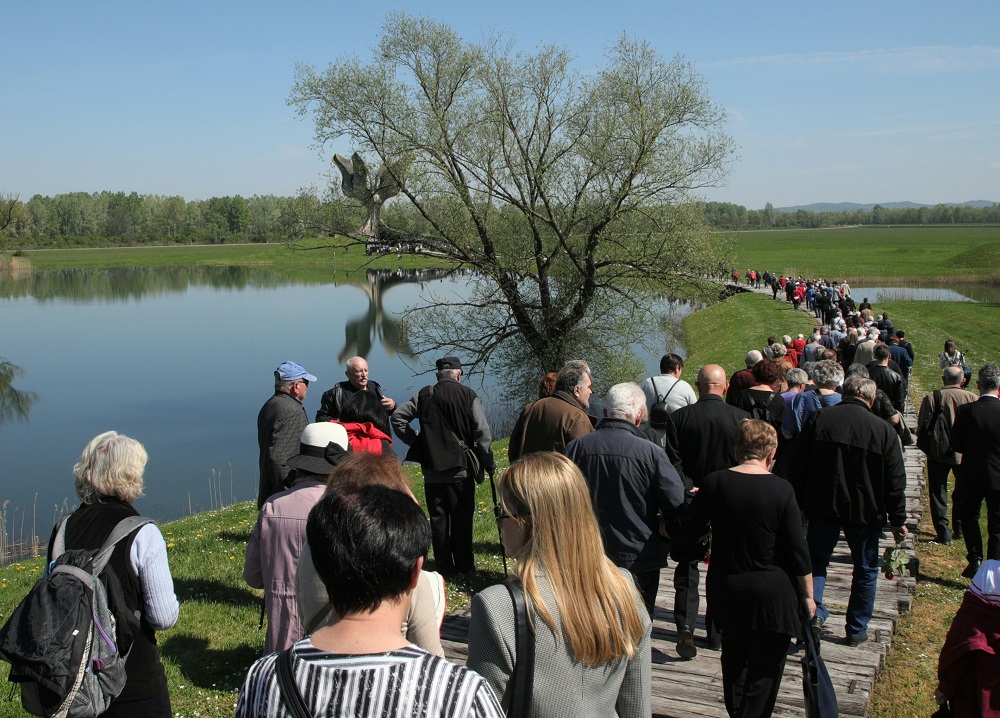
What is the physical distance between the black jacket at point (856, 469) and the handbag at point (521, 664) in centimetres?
400

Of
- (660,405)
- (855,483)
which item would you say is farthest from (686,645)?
(660,405)

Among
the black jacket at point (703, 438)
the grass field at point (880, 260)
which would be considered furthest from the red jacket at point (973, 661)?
the grass field at point (880, 260)

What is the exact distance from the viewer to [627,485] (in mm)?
4855

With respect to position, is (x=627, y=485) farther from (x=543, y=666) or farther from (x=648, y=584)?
(x=543, y=666)

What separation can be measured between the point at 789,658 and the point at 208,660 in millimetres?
4257

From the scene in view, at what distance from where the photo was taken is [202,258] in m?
107

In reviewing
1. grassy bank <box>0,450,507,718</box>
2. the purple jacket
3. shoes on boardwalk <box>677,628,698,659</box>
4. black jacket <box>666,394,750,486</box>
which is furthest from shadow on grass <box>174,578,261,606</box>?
black jacket <box>666,394,750,486</box>

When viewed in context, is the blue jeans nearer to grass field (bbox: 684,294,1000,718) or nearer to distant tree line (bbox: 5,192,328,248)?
grass field (bbox: 684,294,1000,718)

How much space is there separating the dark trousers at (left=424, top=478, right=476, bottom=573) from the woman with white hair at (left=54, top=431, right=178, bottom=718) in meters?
3.77

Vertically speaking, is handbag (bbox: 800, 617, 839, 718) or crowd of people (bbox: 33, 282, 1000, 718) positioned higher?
crowd of people (bbox: 33, 282, 1000, 718)

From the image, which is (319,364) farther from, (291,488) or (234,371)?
(291,488)

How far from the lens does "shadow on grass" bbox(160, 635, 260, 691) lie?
5777mm

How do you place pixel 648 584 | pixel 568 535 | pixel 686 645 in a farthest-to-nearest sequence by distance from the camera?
pixel 686 645 → pixel 648 584 → pixel 568 535

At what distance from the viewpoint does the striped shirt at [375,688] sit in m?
1.83
